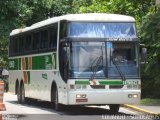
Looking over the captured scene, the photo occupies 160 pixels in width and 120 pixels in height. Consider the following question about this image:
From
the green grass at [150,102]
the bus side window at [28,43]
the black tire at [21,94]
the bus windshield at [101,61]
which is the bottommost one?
the green grass at [150,102]

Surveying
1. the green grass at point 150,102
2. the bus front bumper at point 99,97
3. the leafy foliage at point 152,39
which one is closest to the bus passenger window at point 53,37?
the bus front bumper at point 99,97

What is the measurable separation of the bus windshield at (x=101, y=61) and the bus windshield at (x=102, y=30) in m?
0.37

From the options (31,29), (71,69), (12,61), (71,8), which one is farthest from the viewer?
(71,8)

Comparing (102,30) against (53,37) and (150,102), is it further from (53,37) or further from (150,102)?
(150,102)

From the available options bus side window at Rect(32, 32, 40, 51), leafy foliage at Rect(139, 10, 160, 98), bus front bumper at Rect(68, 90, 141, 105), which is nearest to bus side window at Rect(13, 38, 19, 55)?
bus side window at Rect(32, 32, 40, 51)

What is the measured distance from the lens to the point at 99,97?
19.3 metres

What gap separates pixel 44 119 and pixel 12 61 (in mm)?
12079

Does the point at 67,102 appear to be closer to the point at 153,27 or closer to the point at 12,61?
the point at 153,27

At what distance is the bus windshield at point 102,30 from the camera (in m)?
19.7

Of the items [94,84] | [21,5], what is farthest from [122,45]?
[21,5]

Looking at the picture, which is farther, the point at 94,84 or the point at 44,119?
the point at 94,84

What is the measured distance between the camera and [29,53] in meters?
25.3

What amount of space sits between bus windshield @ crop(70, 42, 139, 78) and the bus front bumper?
0.56 metres

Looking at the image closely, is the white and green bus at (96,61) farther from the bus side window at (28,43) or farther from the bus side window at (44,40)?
the bus side window at (28,43)
